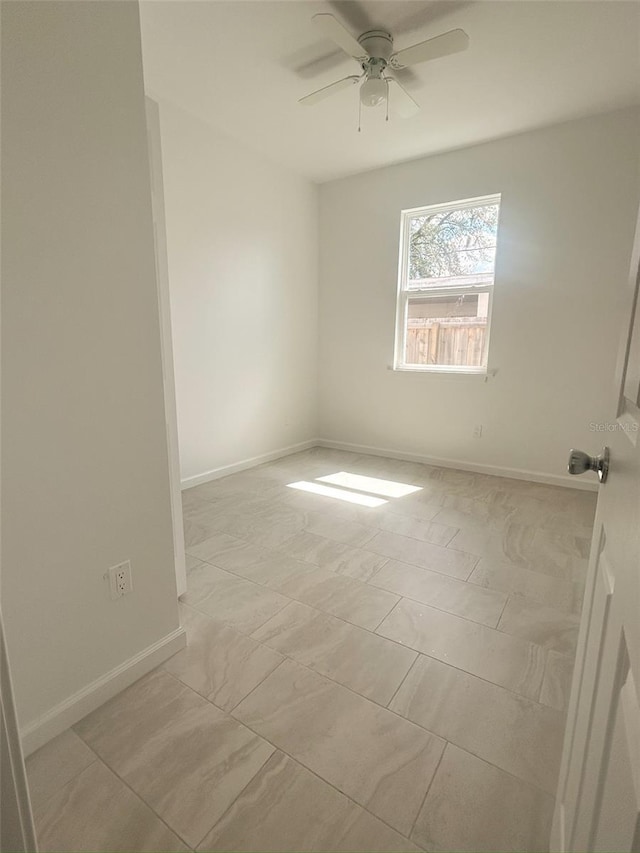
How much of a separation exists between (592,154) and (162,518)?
152 inches

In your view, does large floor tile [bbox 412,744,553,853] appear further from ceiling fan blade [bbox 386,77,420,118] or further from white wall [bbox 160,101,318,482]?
ceiling fan blade [bbox 386,77,420,118]

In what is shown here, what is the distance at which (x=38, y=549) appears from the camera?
1198 millimetres

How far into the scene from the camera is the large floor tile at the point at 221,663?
1462mm

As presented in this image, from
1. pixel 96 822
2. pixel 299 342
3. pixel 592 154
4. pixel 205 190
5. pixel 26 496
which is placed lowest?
pixel 96 822

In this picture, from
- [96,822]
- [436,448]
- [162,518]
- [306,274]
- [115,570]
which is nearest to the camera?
[96,822]

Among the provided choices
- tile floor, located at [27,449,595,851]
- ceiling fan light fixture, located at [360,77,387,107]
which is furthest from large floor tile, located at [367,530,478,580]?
ceiling fan light fixture, located at [360,77,387,107]

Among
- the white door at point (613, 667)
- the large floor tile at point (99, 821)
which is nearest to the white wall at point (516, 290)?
the white door at point (613, 667)

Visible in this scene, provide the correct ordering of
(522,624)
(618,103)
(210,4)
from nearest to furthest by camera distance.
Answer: (522,624) < (210,4) < (618,103)

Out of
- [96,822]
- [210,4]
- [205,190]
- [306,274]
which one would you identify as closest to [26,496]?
[96,822]

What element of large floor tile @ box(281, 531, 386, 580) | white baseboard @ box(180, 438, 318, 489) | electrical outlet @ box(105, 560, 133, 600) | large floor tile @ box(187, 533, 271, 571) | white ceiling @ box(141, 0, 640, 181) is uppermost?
white ceiling @ box(141, 0, 640, 181)

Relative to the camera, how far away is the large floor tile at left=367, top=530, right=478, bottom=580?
2.25 meters

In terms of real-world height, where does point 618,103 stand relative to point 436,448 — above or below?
above

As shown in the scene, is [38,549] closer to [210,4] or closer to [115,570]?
[115,570]

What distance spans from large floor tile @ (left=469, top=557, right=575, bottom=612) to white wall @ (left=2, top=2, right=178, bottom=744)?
1724 mm
